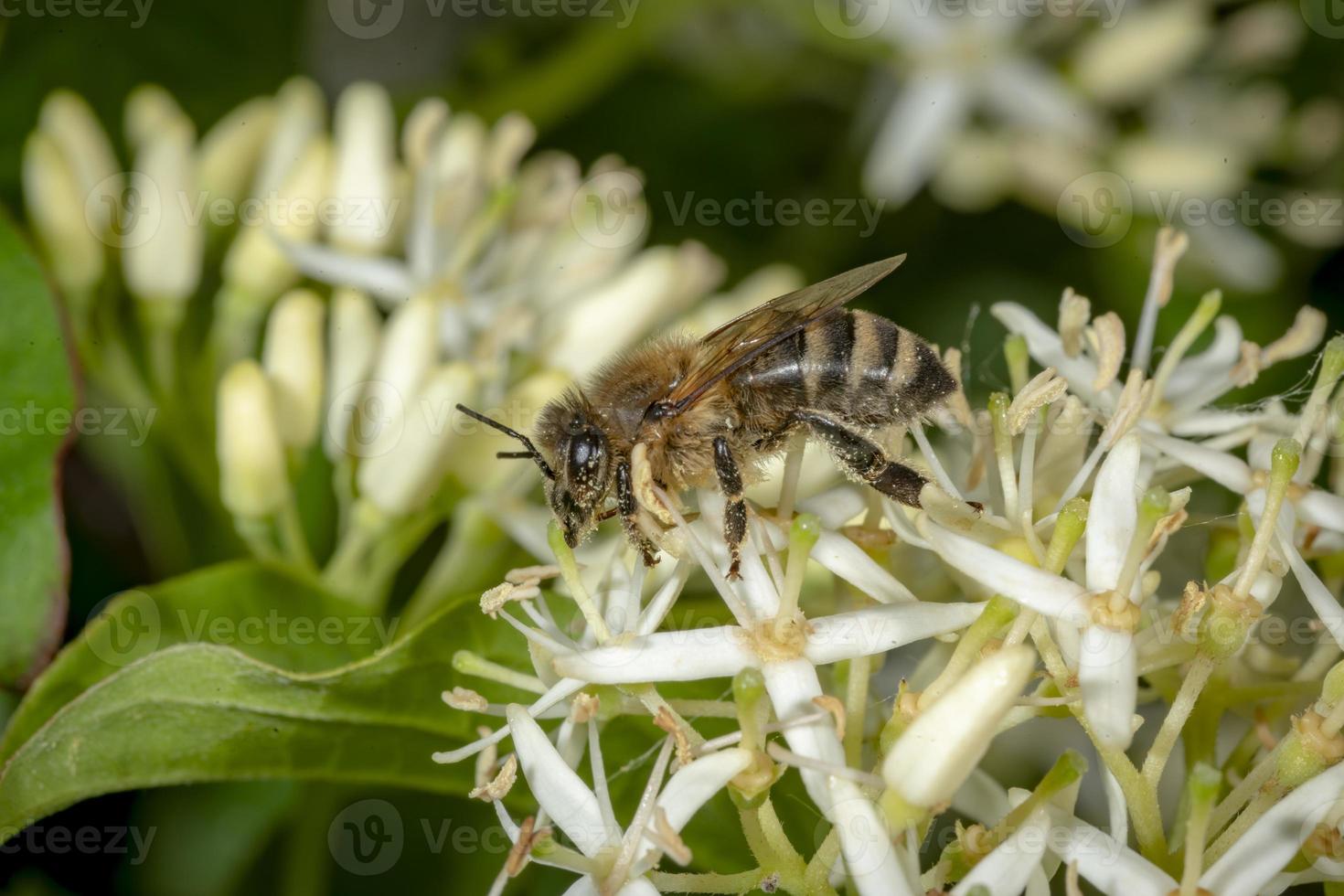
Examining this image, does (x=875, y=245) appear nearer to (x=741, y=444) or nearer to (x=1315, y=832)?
(x=741, y=444)

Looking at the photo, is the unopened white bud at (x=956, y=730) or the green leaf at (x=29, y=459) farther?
the green leaf at (x=29, y=459)

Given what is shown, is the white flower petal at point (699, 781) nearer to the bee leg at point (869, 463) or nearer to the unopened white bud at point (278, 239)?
the bee leg at point (869, 463)

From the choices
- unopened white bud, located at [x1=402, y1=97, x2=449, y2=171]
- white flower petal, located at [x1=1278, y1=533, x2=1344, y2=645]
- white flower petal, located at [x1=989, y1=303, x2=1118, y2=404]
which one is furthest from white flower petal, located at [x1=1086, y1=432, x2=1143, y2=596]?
unopened white bud, located at [x1=402, y1=97, x2=449, y2=171]

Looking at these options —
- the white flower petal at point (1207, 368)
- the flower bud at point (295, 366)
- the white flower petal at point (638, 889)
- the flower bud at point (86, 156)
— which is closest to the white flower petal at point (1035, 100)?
the white flower petal at point (1207, 368)

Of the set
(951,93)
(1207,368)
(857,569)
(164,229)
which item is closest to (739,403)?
(857,569)

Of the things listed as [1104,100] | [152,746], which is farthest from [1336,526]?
[1104,100]

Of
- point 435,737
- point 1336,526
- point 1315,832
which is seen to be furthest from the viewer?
point 435,737
